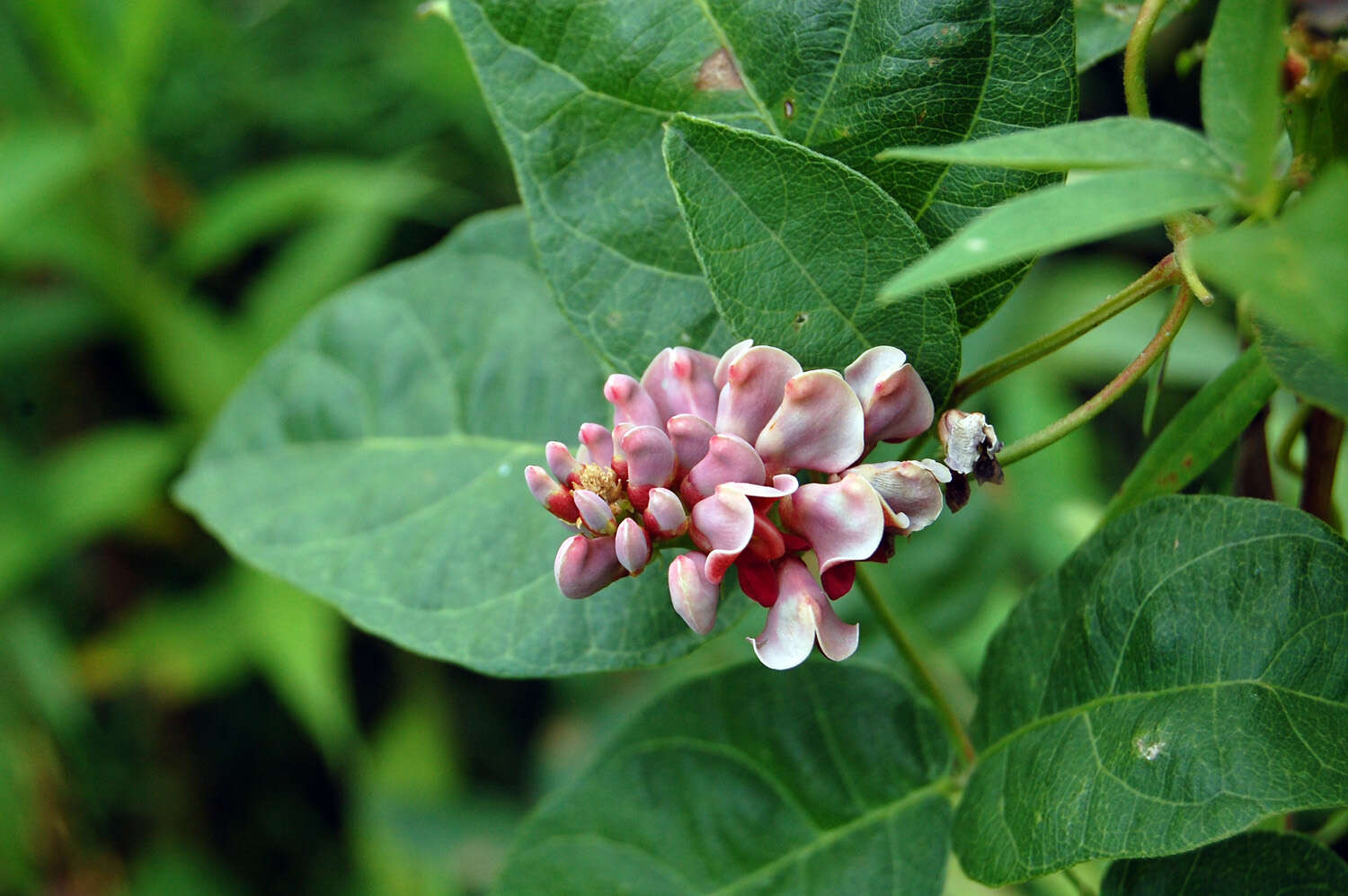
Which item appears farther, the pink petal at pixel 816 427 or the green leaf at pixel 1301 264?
the pink petal at pixel 816 427

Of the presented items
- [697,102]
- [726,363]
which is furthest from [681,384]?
[697,102]

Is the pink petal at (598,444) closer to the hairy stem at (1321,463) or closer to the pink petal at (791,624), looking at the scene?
the pink petal at (791,624)

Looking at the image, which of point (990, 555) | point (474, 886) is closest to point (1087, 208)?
point (990, 555)

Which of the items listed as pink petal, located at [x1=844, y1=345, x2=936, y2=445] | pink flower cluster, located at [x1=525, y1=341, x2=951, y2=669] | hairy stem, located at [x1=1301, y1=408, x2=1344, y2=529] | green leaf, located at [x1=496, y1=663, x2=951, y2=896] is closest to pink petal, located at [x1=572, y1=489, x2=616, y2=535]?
pink flower cluster, located at [x1=525, y1=341, x2=951, y2=669]

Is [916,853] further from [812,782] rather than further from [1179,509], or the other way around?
[1179,509]

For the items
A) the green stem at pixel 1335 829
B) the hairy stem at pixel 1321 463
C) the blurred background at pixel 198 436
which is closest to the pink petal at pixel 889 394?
the hairy stem at pixel 1321 463

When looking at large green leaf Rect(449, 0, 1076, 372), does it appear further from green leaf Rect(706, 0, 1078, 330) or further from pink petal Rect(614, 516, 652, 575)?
pink petal Rect(614, 516, 652, 575)

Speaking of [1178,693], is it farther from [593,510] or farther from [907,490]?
[593,510]
